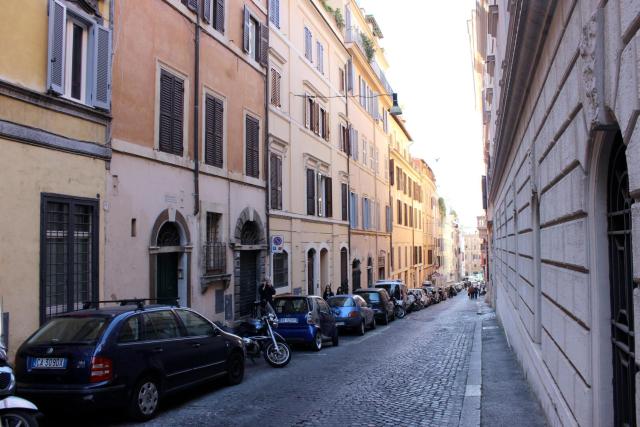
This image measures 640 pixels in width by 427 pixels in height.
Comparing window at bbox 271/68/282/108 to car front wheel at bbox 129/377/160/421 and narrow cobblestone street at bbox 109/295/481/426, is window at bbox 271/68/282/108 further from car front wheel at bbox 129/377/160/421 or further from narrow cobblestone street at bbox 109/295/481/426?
car front wheel at bbox 129/377/160/421

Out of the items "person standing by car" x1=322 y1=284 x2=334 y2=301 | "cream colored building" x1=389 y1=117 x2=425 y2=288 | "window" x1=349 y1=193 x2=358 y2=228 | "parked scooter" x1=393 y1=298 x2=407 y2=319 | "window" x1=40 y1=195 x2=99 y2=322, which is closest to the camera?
"window" x1=40 y1=195 x2=99 y2=322

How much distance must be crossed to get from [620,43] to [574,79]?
4.74 feet

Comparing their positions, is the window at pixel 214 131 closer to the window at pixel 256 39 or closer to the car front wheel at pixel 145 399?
the window at pixel 256 39

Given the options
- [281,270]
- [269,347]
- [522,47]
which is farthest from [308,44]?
[522,47]

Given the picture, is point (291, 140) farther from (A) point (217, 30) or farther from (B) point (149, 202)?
(B) point (149, 202)

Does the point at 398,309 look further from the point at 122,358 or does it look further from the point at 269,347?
the point at 122,358

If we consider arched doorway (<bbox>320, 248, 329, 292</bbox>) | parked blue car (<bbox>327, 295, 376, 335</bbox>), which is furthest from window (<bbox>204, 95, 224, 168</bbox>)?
arched doorway (<bbox>320, 248, 329, 292</bbox>)

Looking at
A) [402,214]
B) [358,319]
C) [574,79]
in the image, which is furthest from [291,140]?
[402,214]

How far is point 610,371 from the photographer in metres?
4.44

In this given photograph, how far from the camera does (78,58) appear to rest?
1198 centimetres

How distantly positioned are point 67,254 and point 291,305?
6483 millimetres

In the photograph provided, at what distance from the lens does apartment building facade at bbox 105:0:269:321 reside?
1330cm

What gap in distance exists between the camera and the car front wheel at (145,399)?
319 inches

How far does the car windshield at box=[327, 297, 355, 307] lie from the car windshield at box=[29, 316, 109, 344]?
13124mm
